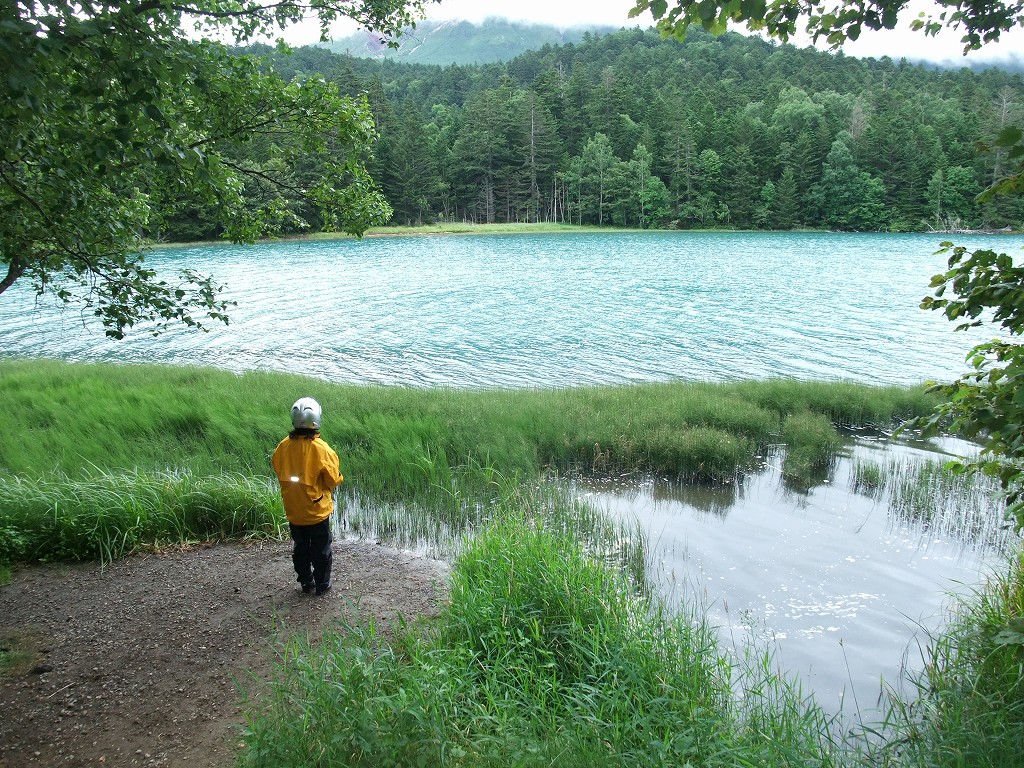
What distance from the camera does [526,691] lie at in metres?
4.58

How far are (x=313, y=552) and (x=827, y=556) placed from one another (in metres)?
6.14

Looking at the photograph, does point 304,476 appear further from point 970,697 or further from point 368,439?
point 970,697

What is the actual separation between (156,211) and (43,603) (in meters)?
4.59

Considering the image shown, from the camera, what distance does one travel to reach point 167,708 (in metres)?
4.79

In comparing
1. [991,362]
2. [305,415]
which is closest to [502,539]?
[305,415]

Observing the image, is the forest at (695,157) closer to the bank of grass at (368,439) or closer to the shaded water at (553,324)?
the shaded water at (553,324)

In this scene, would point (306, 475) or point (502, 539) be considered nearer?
point (306, 475)

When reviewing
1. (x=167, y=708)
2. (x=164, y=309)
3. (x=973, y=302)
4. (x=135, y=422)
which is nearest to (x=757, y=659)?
(x=973, y=302)

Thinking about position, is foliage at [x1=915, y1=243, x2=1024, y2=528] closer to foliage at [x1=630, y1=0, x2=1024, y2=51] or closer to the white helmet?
foliage at [x1=630, y1=0, x2=1024, y2=51]

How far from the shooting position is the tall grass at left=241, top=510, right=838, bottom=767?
12.5ft

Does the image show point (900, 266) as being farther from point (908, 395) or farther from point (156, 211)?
point (156, 211)

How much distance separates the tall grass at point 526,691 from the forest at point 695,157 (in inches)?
2930

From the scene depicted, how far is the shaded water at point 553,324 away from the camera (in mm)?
→ 20750

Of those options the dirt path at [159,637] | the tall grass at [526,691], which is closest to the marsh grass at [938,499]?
the tall grass at [526,691]
